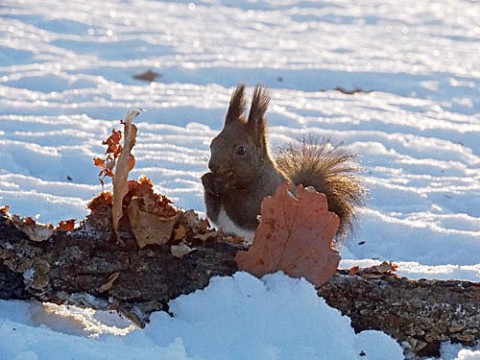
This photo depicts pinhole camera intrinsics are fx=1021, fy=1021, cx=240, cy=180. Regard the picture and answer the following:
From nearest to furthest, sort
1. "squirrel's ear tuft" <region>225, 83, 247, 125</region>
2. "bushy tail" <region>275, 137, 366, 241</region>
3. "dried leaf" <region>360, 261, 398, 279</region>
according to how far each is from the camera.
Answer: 1. "dried leaf" <region>360, 261, 398, 279</region>
2. "squirrel's ear tuft" <region>225, 83, 247, 125</region>
3. "bushy tail" <region>275, 137, 366, 241</region>

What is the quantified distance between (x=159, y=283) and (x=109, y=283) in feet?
0.41

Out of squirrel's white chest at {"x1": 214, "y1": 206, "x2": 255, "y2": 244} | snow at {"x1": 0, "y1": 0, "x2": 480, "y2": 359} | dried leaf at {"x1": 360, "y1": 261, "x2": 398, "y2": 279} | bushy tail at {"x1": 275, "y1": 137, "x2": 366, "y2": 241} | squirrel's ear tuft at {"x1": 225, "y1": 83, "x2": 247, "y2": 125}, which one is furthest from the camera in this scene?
bushy tail at {"x1": 275, "y1": 137, "x2": 366, "y2": 241}

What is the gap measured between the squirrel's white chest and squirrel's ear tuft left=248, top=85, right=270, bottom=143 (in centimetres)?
32

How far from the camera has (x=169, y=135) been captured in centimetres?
651

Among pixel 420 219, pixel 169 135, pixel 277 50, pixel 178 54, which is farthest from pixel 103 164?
pixel 277 50

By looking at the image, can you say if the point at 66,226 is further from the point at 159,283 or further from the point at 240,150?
the point at 240,150

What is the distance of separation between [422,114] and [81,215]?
169 inches

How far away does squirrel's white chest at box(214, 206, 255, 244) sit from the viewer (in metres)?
3.76

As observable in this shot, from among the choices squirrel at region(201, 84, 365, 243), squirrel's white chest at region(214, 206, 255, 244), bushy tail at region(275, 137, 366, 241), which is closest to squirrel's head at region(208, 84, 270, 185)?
squirrel at region(201, 84, 365, 243)

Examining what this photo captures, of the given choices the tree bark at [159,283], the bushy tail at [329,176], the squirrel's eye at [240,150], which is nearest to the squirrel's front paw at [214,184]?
the squirrel's eye at [240,150]

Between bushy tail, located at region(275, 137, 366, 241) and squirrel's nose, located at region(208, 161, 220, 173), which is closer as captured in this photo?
squirrel's nose, located at region(208, 161, 220, 173)

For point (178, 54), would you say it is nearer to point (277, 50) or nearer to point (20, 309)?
point (277, 50)

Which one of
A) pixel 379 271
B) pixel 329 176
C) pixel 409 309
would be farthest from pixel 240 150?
pixel 409 309

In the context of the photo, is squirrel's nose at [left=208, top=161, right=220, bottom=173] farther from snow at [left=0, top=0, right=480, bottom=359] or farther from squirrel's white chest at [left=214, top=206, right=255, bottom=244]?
snow at [left=0, top=0, right=480, bottom=359]
